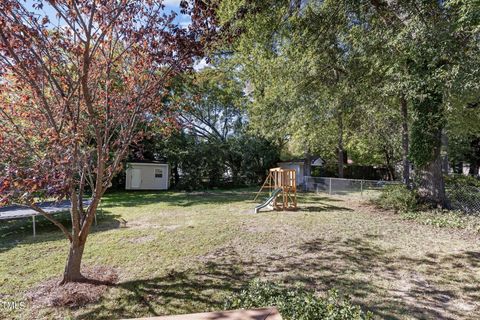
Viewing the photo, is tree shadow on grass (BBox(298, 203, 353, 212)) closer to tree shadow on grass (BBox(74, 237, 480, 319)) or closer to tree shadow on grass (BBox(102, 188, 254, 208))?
tree shadow on grass (BBox(102, 188, 254, 208))

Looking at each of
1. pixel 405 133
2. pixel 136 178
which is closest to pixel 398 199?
pixel 405 133

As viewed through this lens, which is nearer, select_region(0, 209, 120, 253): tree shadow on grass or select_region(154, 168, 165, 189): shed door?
select_region(0, 209, 120, 253): tree shadow on grass

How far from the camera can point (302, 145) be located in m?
16.1

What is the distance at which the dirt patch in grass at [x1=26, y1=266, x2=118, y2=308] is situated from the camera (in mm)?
3189

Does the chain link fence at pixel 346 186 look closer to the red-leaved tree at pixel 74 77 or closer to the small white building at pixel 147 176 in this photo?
the red-leaved tree at pixel 74 77

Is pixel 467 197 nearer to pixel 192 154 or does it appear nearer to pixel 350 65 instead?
pixel 350 65

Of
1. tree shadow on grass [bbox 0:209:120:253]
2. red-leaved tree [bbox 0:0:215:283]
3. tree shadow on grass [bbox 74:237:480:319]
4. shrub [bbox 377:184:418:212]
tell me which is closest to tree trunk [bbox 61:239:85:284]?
red-leaved tree [bbox 0:0:215:283]

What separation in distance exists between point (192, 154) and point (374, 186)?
11.6 metres

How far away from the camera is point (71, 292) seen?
3.38m

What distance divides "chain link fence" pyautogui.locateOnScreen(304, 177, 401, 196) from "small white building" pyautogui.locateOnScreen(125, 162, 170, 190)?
9.99 metres

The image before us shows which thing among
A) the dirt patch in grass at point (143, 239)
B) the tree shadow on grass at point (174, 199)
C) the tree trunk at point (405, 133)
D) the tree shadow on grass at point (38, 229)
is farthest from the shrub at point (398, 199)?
the tree shadow on grass at point (38, 229)

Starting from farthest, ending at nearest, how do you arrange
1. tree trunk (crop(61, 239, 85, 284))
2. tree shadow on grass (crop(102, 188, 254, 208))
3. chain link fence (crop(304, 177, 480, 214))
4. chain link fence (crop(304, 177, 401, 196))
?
tree shadow on grass (crop(102, 188, 254, 208)) < chain link fence (crop(304, 177, 401, 196)) < chain link fence (crop(304, 177, 480, 214)) < tree trunk (crop(61, 239, 85, 284))

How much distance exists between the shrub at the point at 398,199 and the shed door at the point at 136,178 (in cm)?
1470

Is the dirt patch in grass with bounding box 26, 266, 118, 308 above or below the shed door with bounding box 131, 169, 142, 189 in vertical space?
below
